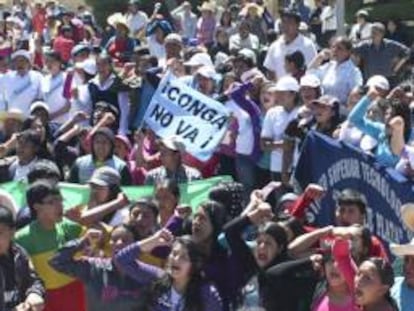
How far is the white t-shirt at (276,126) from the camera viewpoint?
449 inches

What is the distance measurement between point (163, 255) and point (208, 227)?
0.43 m

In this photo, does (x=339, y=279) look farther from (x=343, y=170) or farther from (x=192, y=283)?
(x=343, y=170)

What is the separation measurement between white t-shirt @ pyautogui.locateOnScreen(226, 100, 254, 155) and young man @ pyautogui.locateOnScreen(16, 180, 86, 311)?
13.7ft

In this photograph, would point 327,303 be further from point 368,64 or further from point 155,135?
point 368,64

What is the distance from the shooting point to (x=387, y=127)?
32.4 feet

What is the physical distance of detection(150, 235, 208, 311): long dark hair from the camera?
7047 mm

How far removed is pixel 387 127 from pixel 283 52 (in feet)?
14.0

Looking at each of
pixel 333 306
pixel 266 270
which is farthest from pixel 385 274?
pixel 266 270

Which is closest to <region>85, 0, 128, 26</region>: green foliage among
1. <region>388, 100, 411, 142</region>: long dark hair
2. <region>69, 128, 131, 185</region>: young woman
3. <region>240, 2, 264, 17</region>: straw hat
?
<region>240, 2, 264, 17</region>: straw hat

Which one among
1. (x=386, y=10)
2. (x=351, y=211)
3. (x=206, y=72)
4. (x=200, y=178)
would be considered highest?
(x=206, y=72)

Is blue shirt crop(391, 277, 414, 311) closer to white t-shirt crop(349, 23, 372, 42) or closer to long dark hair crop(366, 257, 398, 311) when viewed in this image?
long dark hair crop(366, 257, 398, 311)

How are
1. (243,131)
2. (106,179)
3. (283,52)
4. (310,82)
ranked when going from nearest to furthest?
(106,179) < (310,82) < (243,131) < (283,52)

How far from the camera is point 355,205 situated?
26.0 feet

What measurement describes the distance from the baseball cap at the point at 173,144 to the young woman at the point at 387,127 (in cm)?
140
